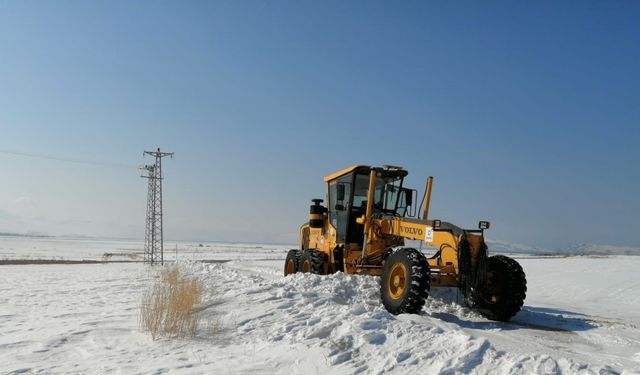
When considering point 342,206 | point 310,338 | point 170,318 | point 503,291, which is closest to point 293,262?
point 342,206

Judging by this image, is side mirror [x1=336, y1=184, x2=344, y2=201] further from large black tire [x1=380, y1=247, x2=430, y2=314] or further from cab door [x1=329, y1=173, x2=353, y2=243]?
large black tire [x1=380, y1=247, x2=430, y2=314]

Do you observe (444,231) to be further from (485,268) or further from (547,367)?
(547,367)

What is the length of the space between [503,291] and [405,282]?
1.91 meters

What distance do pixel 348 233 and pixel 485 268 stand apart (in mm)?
3859

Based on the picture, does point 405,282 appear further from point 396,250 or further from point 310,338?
point 310,338

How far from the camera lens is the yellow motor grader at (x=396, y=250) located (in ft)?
26.2

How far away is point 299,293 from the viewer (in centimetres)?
813

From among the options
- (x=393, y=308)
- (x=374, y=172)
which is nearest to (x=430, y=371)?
(x=393, y=308)

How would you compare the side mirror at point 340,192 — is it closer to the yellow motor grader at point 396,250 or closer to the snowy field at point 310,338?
the yellow motor grader at point 396,250

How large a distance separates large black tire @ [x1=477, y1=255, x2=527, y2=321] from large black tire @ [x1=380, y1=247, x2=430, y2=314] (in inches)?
51.0

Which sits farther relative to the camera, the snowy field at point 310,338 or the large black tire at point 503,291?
the large black tire at point 503,291

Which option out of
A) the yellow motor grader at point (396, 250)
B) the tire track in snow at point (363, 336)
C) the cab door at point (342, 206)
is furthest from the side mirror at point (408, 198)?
the tire track in snow at point (363, 336)

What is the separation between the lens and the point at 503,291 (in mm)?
8375

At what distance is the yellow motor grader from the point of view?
26.2ft
